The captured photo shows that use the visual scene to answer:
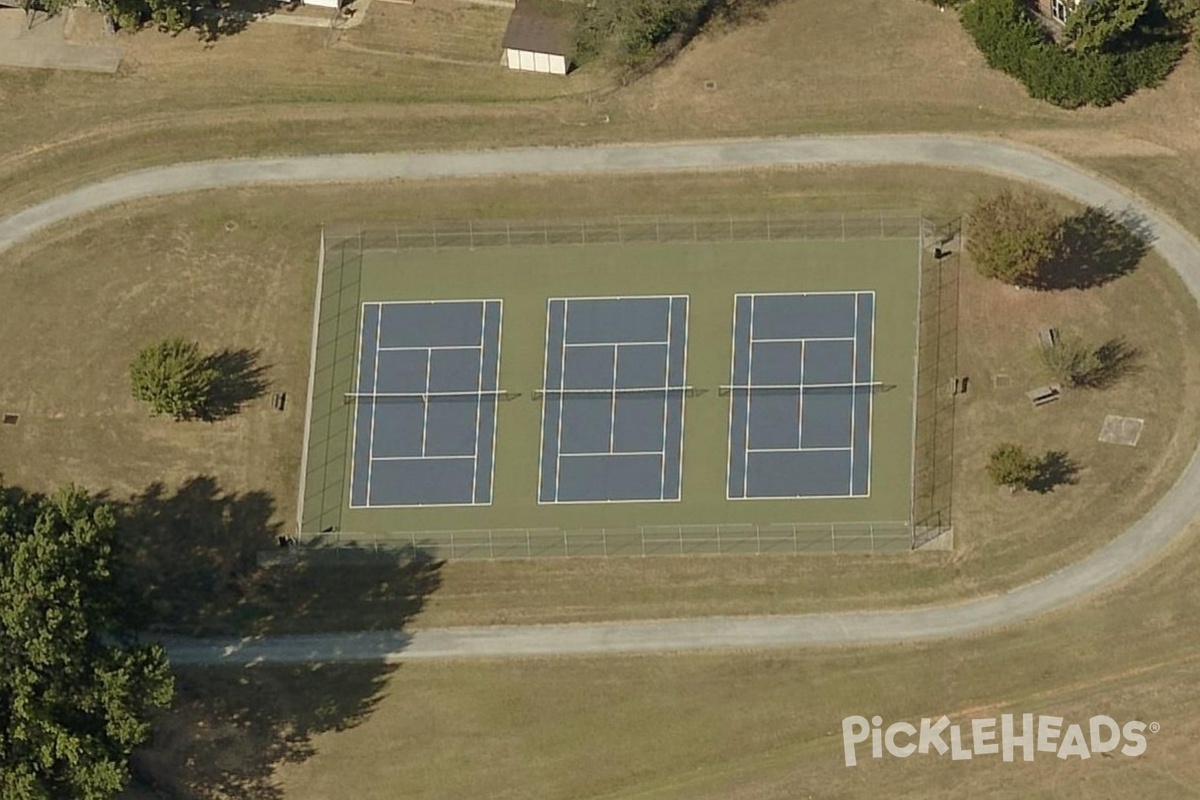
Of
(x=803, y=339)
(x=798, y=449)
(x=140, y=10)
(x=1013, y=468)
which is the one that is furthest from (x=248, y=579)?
(x=1013, y=468)

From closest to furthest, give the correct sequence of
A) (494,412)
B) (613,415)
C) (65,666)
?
(65,666), (613,415), (494,412)

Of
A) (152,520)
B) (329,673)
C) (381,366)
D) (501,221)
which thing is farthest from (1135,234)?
(152,520)

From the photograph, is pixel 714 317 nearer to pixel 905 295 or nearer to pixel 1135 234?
pixel 905 295

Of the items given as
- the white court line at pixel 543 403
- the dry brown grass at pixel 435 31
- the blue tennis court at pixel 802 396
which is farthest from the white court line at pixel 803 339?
the dry brown grass at pixel 435 31

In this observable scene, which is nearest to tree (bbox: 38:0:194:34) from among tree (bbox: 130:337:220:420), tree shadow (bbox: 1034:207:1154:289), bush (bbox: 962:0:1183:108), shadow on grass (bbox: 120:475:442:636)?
tree (bbox: 130:337:220:420)

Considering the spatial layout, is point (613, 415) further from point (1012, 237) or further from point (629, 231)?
point (1012, 237)

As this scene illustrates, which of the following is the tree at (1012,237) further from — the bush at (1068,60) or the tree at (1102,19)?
the tree at (1102,19)

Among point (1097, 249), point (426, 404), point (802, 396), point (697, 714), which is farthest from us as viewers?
point (1097, 249)
